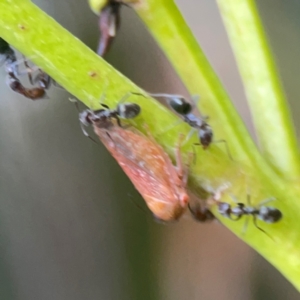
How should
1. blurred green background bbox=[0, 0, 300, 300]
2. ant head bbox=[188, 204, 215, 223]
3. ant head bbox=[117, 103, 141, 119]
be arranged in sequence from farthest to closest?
blurred green background bbox=[0, 0, 300, 300] < ant head bbox=[188, 204, 215, 223] < ant head bbox=[117, 103, 141, 119]

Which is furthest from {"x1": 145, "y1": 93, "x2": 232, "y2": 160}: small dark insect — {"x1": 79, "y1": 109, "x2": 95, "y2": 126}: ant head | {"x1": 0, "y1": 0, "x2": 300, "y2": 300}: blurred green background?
{"x1": 0, "y1": 0, "x2": 300, "y2": 300}: blurred green background

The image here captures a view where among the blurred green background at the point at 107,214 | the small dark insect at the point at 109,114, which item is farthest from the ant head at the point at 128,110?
the blurred green background at the point at 107,214

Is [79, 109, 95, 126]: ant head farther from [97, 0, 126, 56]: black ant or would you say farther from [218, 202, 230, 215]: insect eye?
[218, 202, 230, 215]: insect eye

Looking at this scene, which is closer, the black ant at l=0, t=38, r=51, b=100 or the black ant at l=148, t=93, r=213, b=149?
the black ant at l=148, t=93, r=213, b=149

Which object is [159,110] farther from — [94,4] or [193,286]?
[193,286]

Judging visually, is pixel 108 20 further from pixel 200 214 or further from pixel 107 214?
pixel 107 214

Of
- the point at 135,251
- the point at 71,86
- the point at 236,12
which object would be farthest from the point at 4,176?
the point at 236,12

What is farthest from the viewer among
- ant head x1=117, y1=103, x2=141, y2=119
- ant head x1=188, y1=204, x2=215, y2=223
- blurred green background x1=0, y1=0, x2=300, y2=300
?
blurred green background x1=0, y1=0, x2=300, y2=300

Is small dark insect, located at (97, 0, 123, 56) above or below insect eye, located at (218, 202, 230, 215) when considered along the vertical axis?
above
